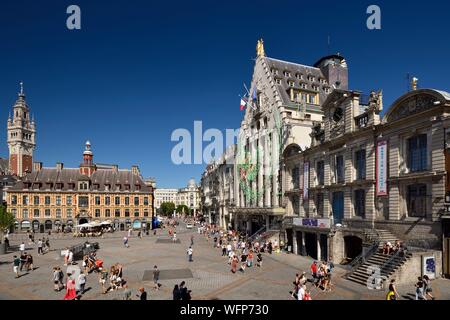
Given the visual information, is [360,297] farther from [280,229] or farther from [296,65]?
[296,65]

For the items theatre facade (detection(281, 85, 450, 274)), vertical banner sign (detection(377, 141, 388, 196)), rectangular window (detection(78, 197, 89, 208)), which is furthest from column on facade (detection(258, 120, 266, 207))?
rectangular window (detection(78, 197, 89, 208))

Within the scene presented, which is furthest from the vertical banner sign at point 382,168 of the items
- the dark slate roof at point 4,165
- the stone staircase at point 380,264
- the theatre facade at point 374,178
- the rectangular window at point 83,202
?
the dark slate roof at point 4,165

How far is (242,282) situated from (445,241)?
585 inches

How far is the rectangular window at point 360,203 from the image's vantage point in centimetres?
3247

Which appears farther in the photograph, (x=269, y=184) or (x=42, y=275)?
(x=269, y=184)

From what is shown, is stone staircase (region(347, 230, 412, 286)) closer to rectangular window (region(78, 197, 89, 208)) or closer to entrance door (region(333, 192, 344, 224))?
entrance door (region(333, 192, 344, 224))

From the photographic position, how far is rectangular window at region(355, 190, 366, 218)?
32.5 metres

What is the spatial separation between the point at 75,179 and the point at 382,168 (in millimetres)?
72894

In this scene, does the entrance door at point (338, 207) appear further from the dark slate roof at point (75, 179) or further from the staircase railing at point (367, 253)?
the dark slate roof at point (75, 179)

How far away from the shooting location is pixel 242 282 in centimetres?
2548

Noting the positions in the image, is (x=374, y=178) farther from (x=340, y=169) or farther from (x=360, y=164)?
(x=340, y=169)

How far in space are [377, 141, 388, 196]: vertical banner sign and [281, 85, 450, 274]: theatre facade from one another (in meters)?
0.09

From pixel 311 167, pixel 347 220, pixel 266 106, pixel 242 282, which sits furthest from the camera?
pixel 266 106
